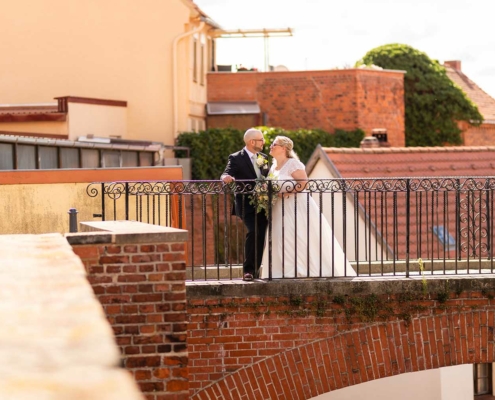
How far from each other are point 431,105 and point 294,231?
3691 cm

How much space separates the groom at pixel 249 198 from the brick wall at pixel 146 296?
3.25 metres

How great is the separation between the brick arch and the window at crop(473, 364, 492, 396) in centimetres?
1528

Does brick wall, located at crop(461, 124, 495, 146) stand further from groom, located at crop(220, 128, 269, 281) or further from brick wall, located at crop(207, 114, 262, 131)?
groom, located at crop(220, 128, 269, 281)

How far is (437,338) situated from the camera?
1055cm

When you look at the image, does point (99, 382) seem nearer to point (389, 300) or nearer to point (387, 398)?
point (389, 300)

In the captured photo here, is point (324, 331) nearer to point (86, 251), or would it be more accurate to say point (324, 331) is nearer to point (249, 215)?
point (249, 215)

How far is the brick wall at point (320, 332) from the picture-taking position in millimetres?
10117

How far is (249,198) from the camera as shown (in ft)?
34.9

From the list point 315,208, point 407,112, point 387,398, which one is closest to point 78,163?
point 387,398

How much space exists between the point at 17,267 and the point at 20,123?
24.9 meters

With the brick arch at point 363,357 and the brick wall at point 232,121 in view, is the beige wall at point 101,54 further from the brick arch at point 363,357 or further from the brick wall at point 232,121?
the brick arch at point 363,357

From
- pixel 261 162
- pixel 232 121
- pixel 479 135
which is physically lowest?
pixel 261 162

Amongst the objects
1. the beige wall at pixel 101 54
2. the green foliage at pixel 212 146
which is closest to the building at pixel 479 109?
the green foliage at pixel 212 146

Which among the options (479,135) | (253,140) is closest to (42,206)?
(253,140)
